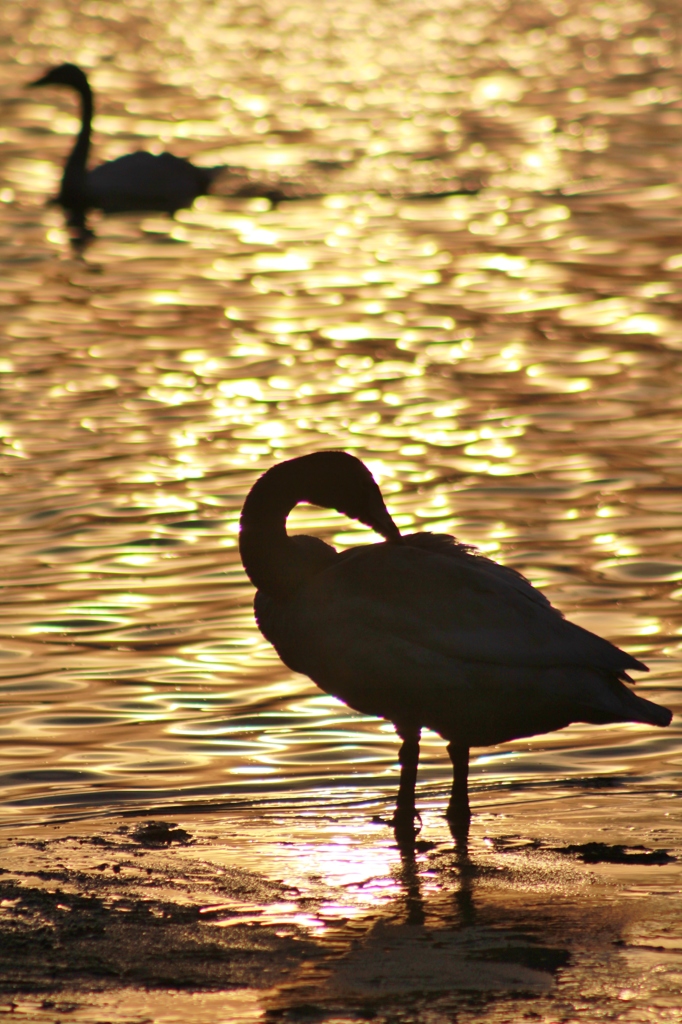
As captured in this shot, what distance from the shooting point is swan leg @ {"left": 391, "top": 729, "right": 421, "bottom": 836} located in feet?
21.4

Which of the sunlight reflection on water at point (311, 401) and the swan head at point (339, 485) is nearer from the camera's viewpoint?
the swan head at point (339, 485)

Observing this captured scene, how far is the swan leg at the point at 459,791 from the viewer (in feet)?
21.4

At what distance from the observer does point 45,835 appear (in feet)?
21.1

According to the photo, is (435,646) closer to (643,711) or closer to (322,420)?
(643,711)

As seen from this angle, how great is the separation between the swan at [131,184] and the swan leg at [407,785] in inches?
527

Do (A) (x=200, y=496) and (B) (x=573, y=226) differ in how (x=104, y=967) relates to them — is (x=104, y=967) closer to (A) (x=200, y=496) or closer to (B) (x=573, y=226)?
(A) (x=200, y=496)

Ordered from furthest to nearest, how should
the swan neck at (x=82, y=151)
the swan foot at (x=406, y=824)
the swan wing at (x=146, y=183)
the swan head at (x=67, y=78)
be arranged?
the swan head at (x=67, y=78) < the swan neck at (x=82, y=151) < the swan wing at (x=146, y=183) < the swan foot at (x=406, y=824)

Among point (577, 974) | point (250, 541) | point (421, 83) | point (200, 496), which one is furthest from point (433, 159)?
point (577, 974)

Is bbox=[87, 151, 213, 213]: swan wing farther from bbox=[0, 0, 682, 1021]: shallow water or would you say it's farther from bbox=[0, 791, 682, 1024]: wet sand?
bbox=[0, 791, 682, 1024]: wet sand

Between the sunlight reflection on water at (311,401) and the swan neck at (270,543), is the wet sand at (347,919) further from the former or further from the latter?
the swan neck at (270,543)

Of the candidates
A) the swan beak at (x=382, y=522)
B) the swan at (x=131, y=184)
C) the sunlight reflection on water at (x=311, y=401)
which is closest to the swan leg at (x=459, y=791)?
the sunlight reflection on water at (x=311, y=401)

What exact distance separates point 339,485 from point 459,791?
1.19m

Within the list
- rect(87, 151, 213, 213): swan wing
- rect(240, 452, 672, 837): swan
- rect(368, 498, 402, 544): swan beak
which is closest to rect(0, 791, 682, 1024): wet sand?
rect(240, 452, 672, 837): swan

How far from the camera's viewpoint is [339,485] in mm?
6758
